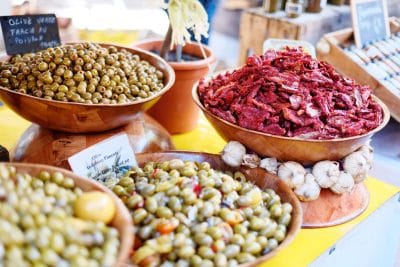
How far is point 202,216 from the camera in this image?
3.15 ft

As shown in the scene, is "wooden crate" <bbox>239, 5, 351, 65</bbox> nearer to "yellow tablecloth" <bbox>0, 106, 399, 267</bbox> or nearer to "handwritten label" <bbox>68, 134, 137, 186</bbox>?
"yellow tablecloth" <bbox>0, 106, 399, 267</bbox>

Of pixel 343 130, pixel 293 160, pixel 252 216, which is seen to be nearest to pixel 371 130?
pixel 343 130

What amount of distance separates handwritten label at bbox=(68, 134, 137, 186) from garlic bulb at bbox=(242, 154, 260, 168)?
0.88ft

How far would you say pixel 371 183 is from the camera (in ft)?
4.72

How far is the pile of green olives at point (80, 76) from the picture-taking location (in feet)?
3.97

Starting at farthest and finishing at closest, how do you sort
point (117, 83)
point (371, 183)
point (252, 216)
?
point (371, 183)
point (117, 83)
point (252, 216)

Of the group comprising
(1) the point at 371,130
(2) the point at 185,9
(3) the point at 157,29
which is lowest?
(3) the point at 157,29

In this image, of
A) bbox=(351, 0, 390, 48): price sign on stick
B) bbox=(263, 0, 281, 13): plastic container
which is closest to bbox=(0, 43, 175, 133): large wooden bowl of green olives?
bbox=(351, 0, 390, 48): price sign on stick

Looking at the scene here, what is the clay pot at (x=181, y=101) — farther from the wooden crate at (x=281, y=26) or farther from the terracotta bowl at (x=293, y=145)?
the wooden crate at (x=281, y=26)

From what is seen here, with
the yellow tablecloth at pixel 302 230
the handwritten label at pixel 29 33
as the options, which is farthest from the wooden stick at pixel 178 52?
the handwritten label at pixel 29 33

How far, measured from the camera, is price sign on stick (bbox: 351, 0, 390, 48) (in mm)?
2104

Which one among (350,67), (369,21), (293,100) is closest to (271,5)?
(369,21)

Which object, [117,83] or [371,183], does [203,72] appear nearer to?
[117,83]

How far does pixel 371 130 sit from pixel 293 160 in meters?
0.20
